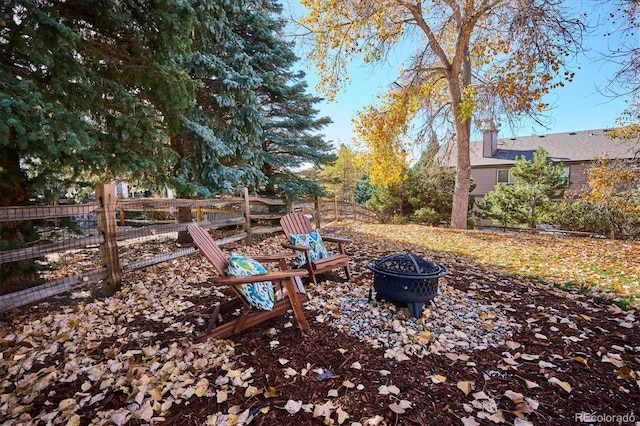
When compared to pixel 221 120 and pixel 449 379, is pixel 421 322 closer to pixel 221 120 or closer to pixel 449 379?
pixel 449 379

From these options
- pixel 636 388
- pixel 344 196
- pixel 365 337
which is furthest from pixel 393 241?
pixel 344 196

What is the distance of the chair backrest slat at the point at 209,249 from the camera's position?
241cm

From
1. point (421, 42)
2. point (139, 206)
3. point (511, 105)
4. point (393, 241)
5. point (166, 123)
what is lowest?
point (393, 241)

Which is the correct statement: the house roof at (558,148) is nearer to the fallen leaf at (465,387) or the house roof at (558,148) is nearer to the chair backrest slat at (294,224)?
the chair backrest slat at (294,224)

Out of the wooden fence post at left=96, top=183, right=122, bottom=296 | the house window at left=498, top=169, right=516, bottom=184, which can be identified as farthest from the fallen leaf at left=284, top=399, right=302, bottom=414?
the house window at left=498, top=169, right=516, bottom=184

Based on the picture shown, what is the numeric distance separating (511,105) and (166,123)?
A: 829 cm

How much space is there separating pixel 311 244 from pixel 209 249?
1.59m

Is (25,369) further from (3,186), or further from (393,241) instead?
(393,241)

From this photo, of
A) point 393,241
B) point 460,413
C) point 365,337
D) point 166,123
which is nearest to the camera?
point 460,413

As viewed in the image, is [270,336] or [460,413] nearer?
[460,413]

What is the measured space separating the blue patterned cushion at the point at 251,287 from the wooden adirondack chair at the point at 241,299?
1.6 inches

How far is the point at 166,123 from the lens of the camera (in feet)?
15.5

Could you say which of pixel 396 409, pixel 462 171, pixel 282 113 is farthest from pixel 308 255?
pixel 462 171

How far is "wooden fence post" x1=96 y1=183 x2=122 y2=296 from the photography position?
11.0ft
